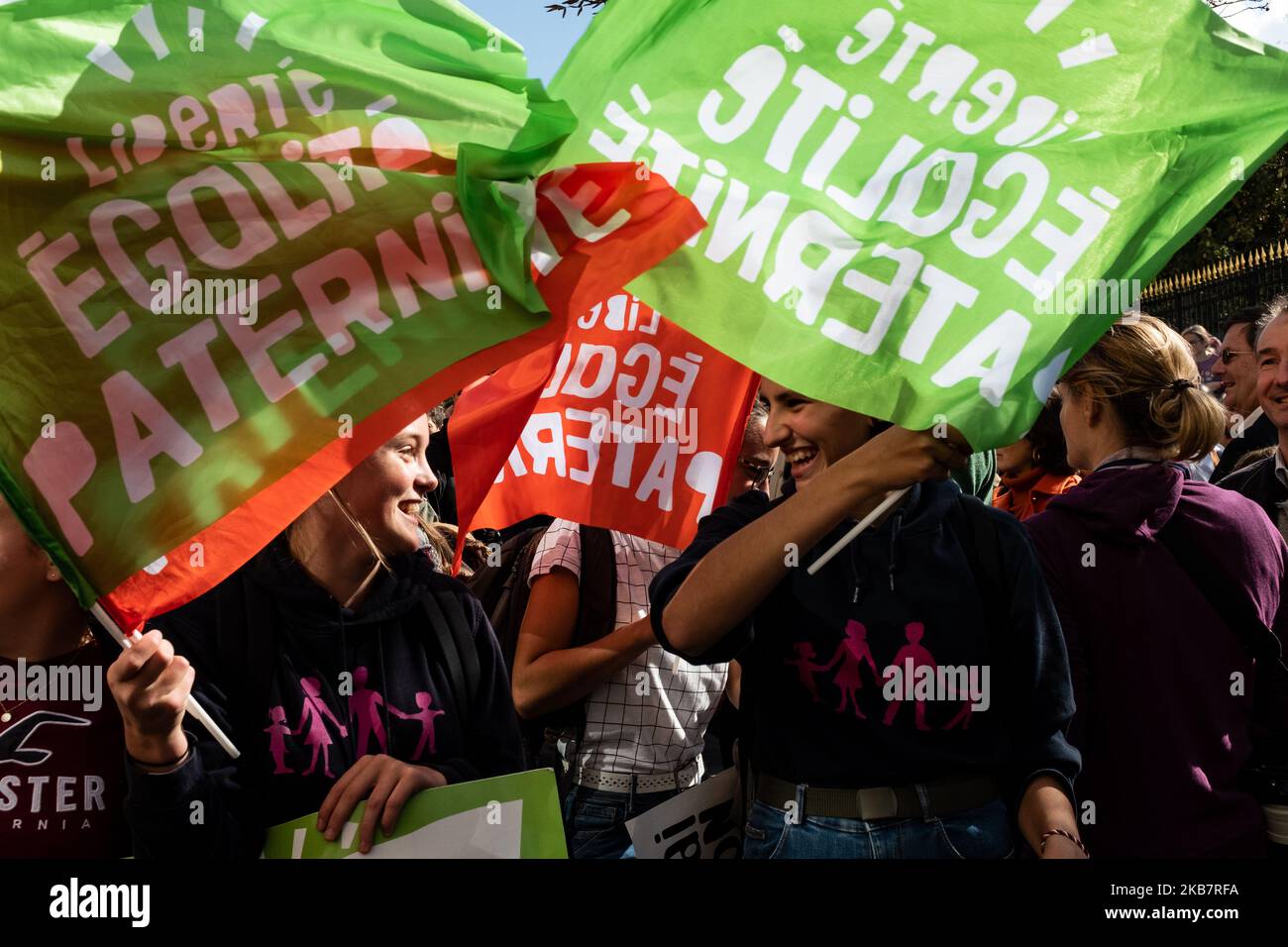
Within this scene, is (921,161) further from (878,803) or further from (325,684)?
(325,684)

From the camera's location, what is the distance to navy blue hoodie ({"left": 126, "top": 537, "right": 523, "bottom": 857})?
262 cm

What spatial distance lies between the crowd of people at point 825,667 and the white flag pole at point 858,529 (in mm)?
28

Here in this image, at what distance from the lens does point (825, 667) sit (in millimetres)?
2773

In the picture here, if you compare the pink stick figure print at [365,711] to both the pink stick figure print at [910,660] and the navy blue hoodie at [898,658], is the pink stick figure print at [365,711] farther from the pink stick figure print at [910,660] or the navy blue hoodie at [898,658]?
the pink stick figure print at [910,660]

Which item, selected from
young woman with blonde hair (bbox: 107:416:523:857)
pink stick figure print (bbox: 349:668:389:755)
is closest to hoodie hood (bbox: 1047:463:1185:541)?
young woman with blonde hair (bbox: 107:416:523:857)

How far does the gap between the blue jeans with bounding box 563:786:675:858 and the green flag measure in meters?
1.44

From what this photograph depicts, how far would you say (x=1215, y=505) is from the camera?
137 inches

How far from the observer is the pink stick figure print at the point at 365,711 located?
2850 millimetres

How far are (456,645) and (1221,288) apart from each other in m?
13.2

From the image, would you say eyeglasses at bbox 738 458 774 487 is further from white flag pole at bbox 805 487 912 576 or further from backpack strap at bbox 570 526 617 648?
white flag pole at bbox 805 487 912 576

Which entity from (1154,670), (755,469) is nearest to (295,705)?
(1154,670)

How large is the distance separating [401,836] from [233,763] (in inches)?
14.4

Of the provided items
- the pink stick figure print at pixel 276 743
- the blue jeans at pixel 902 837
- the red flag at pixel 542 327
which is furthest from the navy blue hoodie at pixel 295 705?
the blue jeans at pixel 902 837
